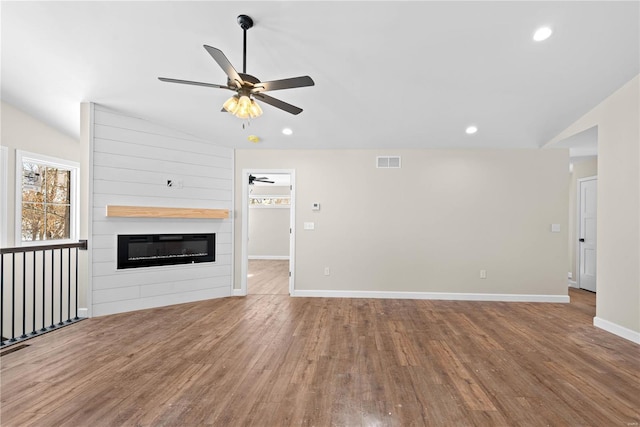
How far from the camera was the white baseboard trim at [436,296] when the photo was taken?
442cm

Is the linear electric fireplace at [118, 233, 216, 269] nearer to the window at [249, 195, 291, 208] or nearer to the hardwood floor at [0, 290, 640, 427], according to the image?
the hardwood floor at [0, 290, 640, 427]

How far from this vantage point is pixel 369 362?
8.13 ft

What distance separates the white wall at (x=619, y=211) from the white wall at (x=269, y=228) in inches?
289

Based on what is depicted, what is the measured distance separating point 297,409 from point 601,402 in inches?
84.5

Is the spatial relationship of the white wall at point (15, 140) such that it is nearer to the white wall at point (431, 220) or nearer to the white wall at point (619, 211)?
the white wall at point (431, 220)

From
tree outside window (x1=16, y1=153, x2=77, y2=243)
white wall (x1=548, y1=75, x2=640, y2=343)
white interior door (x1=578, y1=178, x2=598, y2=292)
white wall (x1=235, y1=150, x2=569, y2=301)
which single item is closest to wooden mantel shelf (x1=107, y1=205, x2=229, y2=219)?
white wall (x1=235, y1=150, x2=569, y2=301)

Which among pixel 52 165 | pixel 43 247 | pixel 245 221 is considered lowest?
pixel 43 247

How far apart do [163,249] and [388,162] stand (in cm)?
383

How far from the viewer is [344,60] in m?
2.74

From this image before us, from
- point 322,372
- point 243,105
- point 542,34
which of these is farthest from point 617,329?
point 243,105

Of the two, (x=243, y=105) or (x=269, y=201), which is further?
(x=269, y=201)

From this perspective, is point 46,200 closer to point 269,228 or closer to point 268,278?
point 268,278

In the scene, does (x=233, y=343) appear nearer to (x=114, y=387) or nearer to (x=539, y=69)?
(x=114, y=387)

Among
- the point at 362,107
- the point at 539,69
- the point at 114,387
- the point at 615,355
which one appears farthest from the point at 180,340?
the point at 539,69
